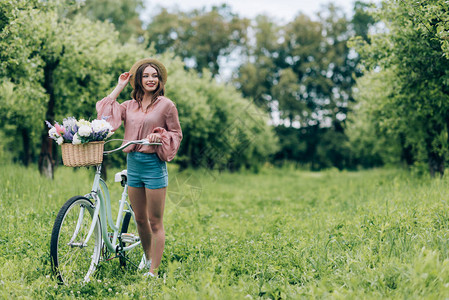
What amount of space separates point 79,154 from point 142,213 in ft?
3.54

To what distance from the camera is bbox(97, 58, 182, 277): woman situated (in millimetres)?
3971

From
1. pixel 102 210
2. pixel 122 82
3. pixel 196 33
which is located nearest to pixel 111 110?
pixel 122 82

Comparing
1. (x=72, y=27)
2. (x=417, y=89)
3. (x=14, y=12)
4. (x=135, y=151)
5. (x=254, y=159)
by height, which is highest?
(x=72, y=27)

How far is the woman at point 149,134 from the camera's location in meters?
3.97

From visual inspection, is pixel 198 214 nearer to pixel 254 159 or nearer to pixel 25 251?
pixel 25 251

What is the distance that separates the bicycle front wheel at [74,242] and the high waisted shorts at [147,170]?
1.87ft

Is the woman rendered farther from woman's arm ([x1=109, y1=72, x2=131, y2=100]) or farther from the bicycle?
the bicycle

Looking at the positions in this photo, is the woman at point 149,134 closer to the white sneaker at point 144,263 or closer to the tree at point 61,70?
the white sneaker at point 144,263

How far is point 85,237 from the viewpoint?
12.7 ft

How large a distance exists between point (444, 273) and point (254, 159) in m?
25.4

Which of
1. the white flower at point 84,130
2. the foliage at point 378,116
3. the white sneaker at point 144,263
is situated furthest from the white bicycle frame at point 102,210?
the foliage at point 378,116

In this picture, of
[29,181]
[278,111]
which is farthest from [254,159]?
[29,181]

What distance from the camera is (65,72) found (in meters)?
10.6

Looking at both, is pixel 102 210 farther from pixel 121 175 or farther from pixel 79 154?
pixel 79 154
